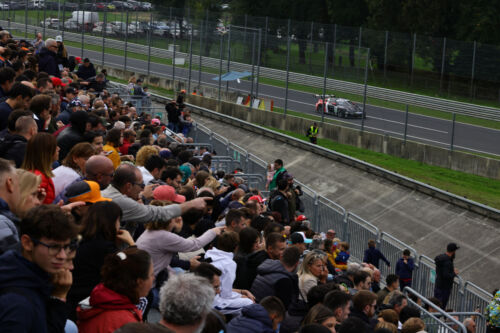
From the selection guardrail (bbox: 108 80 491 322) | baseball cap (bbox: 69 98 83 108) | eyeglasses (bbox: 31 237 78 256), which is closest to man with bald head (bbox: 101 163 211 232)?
eyeglasses (bbox: 31 237 78 256)

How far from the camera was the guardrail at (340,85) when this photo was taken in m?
36.8

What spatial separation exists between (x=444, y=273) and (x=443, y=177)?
44.4ft

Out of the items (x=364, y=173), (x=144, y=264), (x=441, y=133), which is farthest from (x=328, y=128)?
(x=144, y=264)

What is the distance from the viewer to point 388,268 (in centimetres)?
1742

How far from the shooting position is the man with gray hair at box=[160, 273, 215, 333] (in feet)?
15.3

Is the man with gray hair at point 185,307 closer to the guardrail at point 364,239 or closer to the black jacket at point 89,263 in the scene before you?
the black jacket at point 89,263

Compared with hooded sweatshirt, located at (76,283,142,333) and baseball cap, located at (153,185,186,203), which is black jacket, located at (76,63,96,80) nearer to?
baseball cap, located at (153,185,186,203)

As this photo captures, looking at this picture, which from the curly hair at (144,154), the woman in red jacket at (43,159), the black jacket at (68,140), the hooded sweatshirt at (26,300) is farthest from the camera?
the curly hair at (144,154)

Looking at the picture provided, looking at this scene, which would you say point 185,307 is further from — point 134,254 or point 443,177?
point 443,177

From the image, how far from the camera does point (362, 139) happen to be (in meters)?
33.7

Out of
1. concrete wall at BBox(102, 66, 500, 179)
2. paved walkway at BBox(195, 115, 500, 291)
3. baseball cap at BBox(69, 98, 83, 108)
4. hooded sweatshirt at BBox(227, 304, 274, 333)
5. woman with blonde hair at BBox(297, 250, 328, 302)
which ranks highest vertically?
baseball cap at BBox(69, 98, 83, 108)

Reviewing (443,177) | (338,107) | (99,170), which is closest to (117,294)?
(99,170)

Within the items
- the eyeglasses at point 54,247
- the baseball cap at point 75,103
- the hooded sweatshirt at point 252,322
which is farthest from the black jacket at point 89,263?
the baseball cap at point 75,103

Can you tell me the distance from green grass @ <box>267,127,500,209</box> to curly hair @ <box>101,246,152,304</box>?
22.1m
